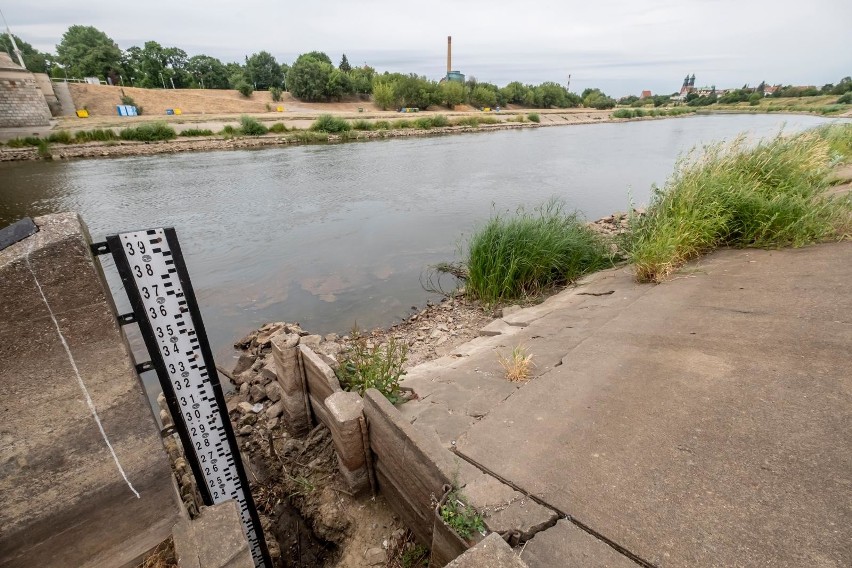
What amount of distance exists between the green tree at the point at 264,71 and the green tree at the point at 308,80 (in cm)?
1276

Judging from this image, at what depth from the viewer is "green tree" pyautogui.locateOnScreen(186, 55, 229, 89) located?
248 ft

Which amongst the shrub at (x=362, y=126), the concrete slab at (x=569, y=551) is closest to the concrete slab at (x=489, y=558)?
the concrete slab at (x=569, y=551)

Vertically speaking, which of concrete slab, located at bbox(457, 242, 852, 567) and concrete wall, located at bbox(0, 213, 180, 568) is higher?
concrete wall, located at bbox(0, 213, 180, 568)

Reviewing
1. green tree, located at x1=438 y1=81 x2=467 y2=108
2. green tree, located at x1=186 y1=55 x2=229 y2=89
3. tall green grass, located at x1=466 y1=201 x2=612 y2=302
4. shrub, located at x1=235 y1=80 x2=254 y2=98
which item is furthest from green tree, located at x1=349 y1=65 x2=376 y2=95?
tall green grass, located at x1=466 y1=201 x2=612 y2=302

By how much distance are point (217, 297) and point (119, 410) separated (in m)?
7.08

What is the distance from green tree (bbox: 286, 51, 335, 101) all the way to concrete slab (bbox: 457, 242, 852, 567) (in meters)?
72.5

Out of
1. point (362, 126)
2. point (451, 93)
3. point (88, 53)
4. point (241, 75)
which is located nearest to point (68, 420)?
point (362, 126)

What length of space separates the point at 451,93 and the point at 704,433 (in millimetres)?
75801

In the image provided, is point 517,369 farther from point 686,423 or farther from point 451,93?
point 451,93

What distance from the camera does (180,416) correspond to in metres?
2.43

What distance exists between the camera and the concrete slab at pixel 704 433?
195cm

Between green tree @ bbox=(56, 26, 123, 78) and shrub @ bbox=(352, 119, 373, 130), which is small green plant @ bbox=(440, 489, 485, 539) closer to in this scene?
shrub @ bbox=(352, 119, 373, 130)

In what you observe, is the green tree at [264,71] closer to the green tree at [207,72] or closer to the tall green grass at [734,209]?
the green tree at [207,72]

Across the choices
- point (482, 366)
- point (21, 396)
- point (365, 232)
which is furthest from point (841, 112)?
point (21, 396)
